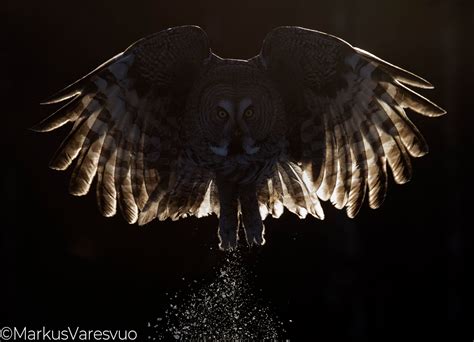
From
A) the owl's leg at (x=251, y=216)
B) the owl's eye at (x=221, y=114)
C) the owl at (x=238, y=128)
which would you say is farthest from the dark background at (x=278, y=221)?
the owl's eye at (x=221, y=114)

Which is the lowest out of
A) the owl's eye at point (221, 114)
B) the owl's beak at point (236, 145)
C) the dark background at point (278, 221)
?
the dark background at point (278, 221)

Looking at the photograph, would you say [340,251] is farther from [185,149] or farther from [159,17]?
[185,149]

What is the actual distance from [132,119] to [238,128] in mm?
558

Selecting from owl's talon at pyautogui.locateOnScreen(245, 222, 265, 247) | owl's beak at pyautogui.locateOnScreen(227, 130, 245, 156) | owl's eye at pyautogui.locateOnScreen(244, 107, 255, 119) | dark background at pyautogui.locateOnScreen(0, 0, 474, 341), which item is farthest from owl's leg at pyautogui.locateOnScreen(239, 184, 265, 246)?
dark background at pyautogui.locateOnScreen(0, 0, 474, 341)

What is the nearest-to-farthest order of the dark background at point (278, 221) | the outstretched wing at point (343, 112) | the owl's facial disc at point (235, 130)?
the outstretched wing at point (343, 112) → the owl's facial disc at point (235, 130) → the dark background at point (278, 221)

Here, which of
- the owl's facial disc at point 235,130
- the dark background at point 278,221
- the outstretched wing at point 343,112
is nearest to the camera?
the outstretched wing at point 343,112

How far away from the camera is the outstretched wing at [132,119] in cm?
541

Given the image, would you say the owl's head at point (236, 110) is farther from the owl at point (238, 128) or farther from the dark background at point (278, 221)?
the dark background at point (278, 221)

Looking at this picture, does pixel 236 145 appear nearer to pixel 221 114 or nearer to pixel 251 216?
pixel 221 114

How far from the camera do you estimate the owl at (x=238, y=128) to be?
5422 mm

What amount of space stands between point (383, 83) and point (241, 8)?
3957mm

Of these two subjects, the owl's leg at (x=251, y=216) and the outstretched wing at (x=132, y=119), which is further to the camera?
the owl's leg at (x=251, y=216)

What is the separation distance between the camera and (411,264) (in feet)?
31.0

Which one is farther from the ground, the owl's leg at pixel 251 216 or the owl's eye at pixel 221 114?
the owl's eye at pixel 221 114
